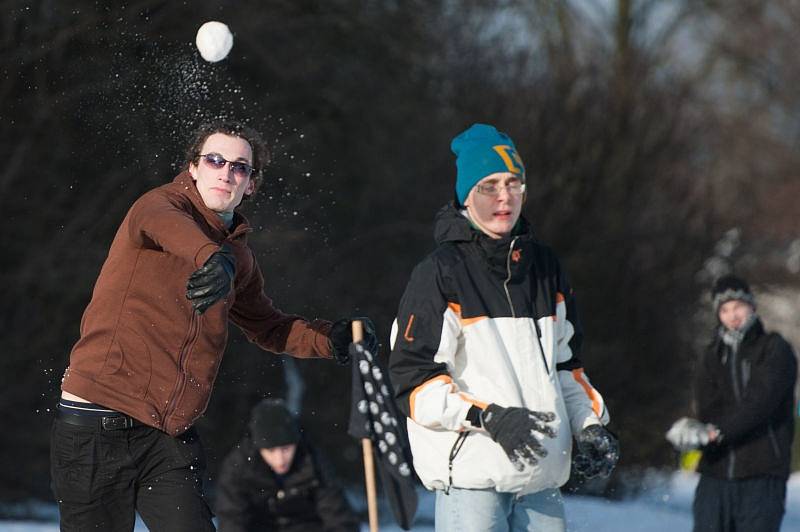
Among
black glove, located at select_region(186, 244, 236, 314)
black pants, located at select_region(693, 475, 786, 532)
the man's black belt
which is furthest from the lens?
black pants, located at select_region(693, 475, 786, 532)

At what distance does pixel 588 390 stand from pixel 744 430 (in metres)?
2.64

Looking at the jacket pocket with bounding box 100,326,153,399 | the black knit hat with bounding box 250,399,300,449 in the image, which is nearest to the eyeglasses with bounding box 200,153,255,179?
the jacket pocket with bounding box 100,326,153,399

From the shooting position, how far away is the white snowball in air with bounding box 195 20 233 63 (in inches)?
282

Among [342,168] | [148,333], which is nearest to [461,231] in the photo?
[148,333]

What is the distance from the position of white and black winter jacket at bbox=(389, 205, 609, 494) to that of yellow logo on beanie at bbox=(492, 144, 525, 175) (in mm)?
249

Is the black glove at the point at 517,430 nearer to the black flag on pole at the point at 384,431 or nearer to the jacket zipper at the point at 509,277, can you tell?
the jacket zipper at the point at 509,277

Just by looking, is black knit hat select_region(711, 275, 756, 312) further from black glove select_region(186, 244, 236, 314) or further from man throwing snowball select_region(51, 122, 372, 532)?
black glove select_region(186, 244, 236, 314)

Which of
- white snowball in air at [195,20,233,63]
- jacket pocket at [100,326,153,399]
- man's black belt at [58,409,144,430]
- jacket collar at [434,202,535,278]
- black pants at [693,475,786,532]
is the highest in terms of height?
white snowball in air at [195,20,233,63]

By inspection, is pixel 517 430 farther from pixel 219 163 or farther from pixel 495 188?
pixel 219 163

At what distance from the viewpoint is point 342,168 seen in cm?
1119

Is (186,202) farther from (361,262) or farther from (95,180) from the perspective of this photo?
(361,262)

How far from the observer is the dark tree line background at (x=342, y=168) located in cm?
957

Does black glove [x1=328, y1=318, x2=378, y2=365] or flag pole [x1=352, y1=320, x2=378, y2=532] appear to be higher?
black glove [x1=328, y1=318, x2=378, y2=365]

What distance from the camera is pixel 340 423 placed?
1130 centimetres
